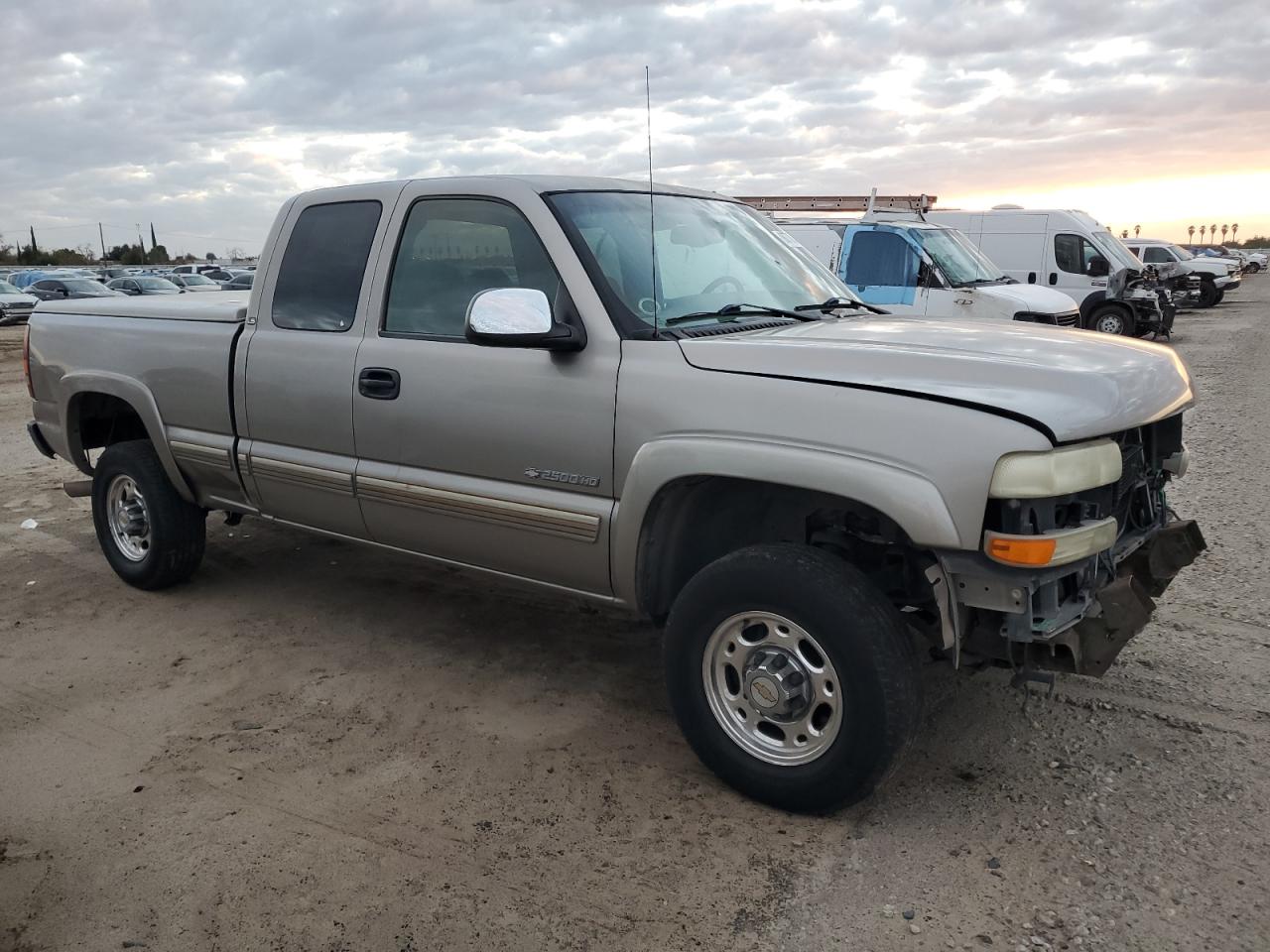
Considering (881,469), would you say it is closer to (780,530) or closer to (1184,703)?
(780,530)

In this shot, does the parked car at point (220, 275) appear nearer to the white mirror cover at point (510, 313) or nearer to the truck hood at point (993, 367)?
the white mirror cover at point (510, 313)

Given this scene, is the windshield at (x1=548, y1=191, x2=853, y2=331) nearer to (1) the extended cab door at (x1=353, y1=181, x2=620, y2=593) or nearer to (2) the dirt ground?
(1) the extended cab door at (x1=353, y1=181, x2=620, y2=593)

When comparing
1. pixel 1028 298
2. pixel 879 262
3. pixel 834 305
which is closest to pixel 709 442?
pixel 834 305

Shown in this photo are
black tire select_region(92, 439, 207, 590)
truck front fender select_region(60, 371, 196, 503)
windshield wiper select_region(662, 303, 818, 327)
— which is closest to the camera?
windshield wiper select_region(662, 303, 818, 327)

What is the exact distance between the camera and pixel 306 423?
14.0ft

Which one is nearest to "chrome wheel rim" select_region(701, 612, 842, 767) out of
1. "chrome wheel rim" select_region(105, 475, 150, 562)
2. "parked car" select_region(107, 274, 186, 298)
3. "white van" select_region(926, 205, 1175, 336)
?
"chrome wheel rim" select_region(105, 475, 150, 562)

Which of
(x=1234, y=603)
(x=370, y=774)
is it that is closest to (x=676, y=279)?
(x=370, y=774)

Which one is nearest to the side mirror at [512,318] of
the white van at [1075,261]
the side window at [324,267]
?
the side window at [324,267]

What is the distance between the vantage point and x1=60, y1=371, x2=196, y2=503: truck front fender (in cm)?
496

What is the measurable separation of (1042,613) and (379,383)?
2.53 metres

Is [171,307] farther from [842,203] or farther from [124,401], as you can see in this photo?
[842,203]

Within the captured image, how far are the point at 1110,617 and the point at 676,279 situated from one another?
6.01ft

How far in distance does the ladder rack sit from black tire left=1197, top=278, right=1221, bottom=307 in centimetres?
1844

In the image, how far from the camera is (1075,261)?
1766cm
